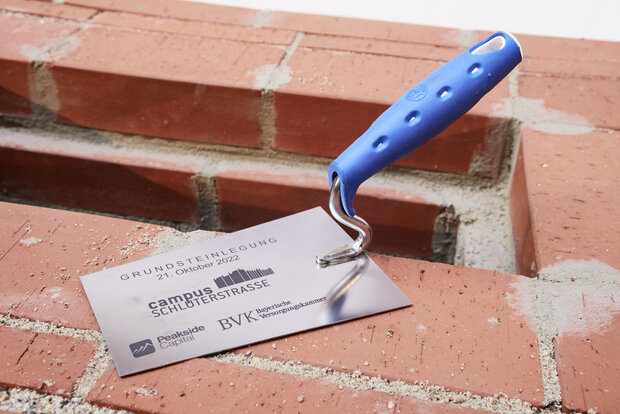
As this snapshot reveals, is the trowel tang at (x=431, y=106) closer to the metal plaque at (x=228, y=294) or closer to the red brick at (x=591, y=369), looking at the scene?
the metal plaque at (x=228, y=294)

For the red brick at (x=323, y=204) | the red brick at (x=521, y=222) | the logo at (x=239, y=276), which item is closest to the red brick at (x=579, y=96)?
the red brick at (x=521, y=222)

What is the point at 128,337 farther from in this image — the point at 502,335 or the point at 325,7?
the point at 325,7

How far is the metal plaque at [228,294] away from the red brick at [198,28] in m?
0.56

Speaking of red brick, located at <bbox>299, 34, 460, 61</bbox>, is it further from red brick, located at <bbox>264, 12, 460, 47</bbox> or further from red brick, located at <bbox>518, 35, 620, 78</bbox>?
red brick, located at <bbox>518, 35, 620, 78</bbox>

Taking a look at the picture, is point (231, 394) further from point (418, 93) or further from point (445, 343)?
point (418, 93)

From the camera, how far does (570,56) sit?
1333 millimetres

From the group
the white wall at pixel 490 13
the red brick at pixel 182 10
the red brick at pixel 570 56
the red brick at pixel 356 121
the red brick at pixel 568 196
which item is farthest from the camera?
the white wall at pixel 490 13

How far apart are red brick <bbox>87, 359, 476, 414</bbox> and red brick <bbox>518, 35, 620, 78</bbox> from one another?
81cm

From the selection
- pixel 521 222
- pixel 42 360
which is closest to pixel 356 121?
pixel 521 222

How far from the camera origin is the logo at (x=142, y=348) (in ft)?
2.34

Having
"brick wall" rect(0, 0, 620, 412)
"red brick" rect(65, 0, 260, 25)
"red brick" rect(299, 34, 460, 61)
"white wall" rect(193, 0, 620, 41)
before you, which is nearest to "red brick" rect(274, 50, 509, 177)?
"brick wall" rect(0, 0, 620, 412)

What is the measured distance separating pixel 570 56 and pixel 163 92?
771 millimetres

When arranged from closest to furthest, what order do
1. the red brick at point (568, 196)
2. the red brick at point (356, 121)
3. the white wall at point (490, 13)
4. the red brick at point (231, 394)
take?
1. the red brick at point (231, 394)
2. the red brick at point (568, 196)
3. the red brick at point (356, 121)
4. the white wall at point (490, 13)

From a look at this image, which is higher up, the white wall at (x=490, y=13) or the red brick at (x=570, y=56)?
the red brick at (x=570, y=56)
